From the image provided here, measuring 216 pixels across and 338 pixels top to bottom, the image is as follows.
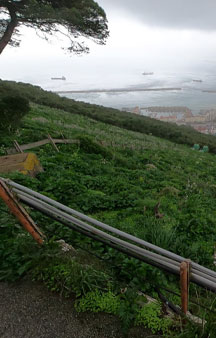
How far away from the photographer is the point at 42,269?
3213 mm

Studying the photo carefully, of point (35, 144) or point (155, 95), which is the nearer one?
point (35, 144)

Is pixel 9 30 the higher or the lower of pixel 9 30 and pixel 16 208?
the higher

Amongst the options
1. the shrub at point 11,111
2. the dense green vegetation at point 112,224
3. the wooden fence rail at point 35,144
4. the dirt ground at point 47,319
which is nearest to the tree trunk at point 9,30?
the dense green vegetation at point 112,224

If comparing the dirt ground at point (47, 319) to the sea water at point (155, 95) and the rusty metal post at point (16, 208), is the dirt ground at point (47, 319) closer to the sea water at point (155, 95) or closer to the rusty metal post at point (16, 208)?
the rusty metal post at point (16, 208)

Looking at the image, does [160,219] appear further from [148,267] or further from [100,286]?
[100,286]

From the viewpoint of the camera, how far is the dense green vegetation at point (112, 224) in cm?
297

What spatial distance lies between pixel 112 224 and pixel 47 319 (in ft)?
8.18

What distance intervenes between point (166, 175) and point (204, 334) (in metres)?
7.59

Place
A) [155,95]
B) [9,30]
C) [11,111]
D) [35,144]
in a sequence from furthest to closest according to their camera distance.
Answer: [155,95] → [9,30] → [11,111] → [35,144]

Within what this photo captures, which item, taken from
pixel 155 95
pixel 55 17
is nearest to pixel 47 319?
pixel 55 17

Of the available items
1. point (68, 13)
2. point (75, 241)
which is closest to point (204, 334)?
point (75, 241)

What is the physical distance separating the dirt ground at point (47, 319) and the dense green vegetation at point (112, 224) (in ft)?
0.31

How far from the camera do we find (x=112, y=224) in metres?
5.11

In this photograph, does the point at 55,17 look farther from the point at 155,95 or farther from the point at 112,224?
the point at 155,95
